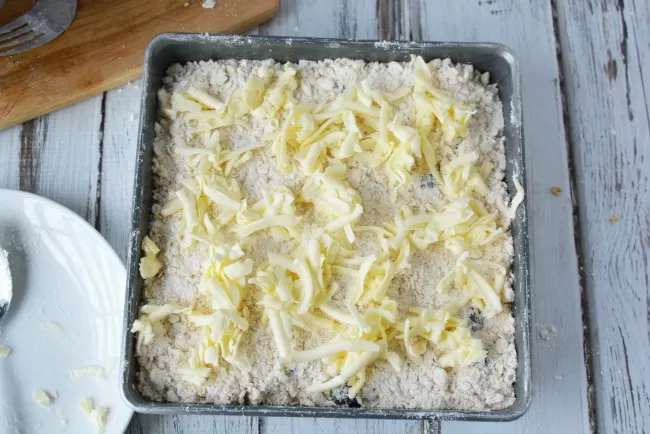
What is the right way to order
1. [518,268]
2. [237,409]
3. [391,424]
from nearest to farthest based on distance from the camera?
[237,409]
[518,268]
[391,424]

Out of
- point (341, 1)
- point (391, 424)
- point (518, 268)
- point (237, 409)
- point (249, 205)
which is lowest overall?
point (391, 424)

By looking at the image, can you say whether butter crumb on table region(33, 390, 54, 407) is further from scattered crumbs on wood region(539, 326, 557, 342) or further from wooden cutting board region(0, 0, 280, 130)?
scattered crumbs on wood region(539, 326, 557, 342)

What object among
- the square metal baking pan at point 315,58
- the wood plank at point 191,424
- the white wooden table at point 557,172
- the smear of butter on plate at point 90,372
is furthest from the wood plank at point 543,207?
the smear of butter on plate at point 90,372

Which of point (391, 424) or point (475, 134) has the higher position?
point (475, 134)

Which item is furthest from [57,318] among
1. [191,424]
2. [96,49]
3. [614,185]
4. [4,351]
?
[614,185]

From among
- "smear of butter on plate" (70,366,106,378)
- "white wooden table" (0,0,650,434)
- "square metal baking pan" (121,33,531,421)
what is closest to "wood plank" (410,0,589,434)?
"white wooden table" (0,0,650,434)

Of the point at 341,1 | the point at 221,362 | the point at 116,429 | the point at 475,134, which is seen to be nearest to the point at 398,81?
the point at 475,134

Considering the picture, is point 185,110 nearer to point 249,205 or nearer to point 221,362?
point 249,205
